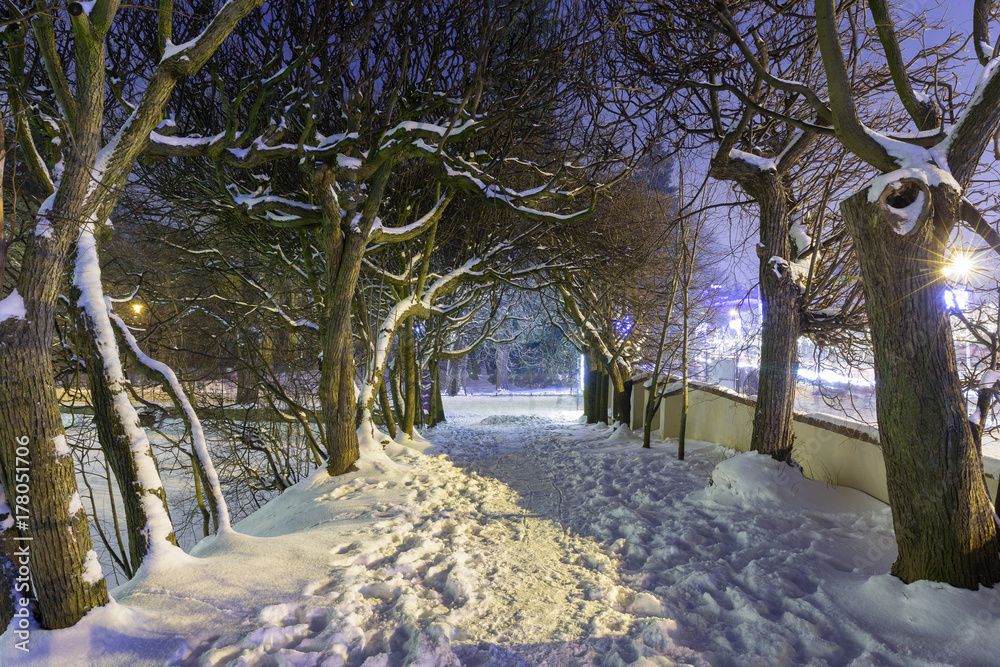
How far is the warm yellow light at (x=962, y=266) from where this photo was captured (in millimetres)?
3471

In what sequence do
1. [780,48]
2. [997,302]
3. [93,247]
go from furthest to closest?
[780,48]
[997,302]
[93,247]

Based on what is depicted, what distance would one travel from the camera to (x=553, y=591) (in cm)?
340

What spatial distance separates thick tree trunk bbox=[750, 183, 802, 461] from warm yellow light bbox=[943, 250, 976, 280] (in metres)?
1.77

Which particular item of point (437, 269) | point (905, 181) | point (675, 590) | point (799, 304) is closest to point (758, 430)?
point (799, 304)

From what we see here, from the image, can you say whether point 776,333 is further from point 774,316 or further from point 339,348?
point 339,348

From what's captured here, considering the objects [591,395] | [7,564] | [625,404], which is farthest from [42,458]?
[591,395]

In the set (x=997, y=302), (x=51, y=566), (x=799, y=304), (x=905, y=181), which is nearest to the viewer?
(x=51, y=566)

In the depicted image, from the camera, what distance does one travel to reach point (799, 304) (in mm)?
5766

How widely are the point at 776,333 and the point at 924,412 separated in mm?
2765

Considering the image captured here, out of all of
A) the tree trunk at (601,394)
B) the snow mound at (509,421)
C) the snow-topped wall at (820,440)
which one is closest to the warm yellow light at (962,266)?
the snow-topped wall at (820,440)

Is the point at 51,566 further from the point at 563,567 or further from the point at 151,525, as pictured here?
the point at 563,567

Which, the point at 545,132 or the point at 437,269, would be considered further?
the point at 437,269

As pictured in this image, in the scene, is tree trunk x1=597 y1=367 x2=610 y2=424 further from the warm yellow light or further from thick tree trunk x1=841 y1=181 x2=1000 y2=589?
thick tree trunk x1=841 y1=181 x2=1000 y2=589

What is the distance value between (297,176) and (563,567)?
7299mm
